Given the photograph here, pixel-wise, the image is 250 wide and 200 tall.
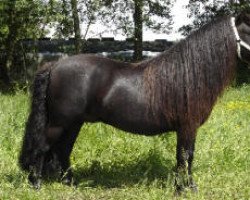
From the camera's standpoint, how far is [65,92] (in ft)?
16.6

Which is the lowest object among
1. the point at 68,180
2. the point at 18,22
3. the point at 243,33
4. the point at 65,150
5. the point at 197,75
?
the point at 68,180

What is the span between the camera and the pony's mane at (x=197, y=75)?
4938 mm

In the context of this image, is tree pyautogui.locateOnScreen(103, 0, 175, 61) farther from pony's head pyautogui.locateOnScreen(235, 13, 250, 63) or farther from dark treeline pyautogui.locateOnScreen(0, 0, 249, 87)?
pony's head pyautogui.locateOnScreen(235, 13, 250, 63)

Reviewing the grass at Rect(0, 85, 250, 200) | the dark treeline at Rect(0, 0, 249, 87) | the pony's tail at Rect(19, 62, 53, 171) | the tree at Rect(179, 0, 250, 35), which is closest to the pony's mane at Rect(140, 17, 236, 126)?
the grass at Rect(0, 85, 250, 200)

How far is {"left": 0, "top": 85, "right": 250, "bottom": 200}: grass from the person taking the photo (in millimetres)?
4984

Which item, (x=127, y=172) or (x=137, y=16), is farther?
(x=137, y=16)

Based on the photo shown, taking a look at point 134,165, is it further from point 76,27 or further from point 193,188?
point 76,27

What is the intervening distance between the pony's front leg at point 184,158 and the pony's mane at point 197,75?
0.20 m

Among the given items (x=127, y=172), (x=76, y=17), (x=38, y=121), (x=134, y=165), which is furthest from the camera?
(x=76, y=17)

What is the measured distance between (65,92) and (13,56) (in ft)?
37.7

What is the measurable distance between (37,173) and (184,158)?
5.38 feet

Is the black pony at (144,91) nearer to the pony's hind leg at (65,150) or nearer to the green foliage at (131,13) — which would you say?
the pony's hind leg at (65,150)

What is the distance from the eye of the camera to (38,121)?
17.0ft

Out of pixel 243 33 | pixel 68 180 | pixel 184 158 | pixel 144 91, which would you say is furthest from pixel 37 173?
pixel 243 33
